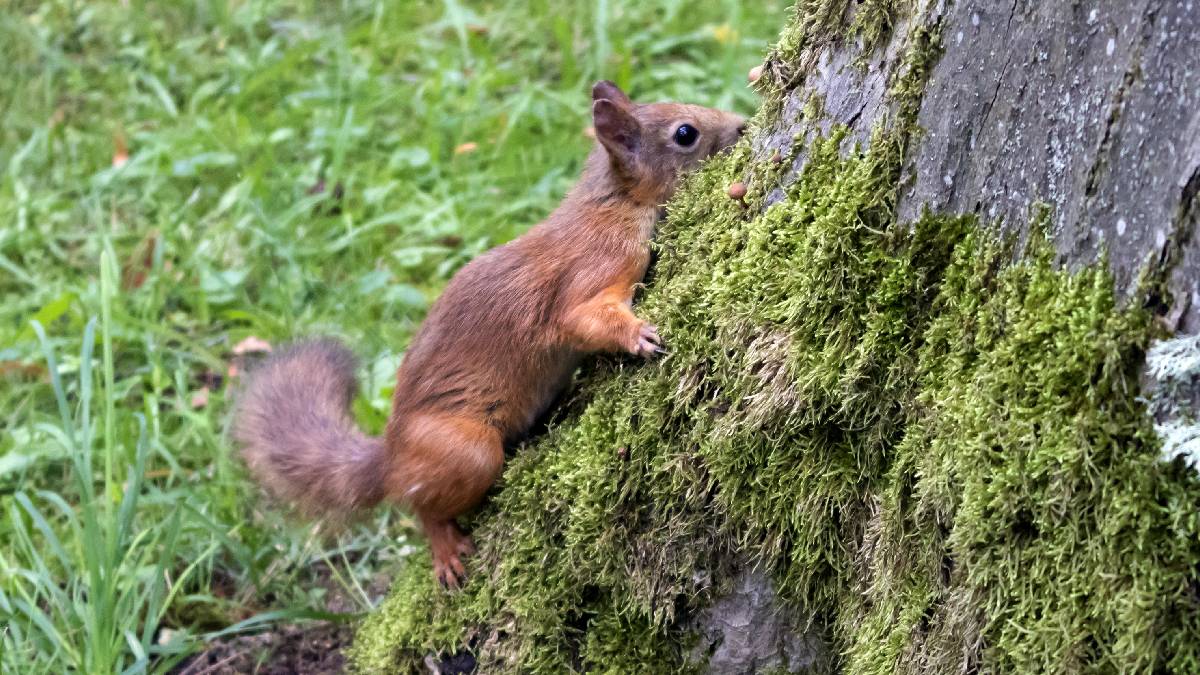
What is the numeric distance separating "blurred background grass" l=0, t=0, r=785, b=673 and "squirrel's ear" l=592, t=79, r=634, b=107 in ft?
5.01

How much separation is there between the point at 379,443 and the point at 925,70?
2157 mm

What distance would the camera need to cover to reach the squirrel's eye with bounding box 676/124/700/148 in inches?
143

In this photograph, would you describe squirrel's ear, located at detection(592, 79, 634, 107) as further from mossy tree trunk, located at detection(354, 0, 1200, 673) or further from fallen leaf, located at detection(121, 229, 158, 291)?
fallen leaf, located at detection(121, 229, 158, 291)

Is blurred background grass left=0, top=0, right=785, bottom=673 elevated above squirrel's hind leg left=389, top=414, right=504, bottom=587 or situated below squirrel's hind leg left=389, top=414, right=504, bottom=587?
below

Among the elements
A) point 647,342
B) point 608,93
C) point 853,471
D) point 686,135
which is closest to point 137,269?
point 608,93

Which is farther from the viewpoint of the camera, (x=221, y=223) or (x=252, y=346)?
(x=221, y=223)

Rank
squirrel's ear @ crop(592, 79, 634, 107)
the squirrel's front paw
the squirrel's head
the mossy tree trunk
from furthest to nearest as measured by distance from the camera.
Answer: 1. squirrel's ear @ crop(592, 79, 634, 107)
2. the squirrel's head
3. the squirrel's front paw
4. the mossy tree trunk

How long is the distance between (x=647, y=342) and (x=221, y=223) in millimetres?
3690

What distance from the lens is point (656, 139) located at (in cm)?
365

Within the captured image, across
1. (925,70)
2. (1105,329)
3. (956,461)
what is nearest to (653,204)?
(925,70)

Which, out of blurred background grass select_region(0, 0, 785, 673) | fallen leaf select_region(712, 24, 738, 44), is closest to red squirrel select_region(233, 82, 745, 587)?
blurred background grass select_region(0, 0, 785, 673)

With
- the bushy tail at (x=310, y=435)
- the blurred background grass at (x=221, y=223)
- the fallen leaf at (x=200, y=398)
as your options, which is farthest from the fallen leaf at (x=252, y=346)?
the bushy tail at (x=310, y=435)

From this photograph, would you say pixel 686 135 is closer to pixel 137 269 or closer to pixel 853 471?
pixel 853 471

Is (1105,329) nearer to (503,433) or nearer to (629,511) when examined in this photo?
A: (629,511)
